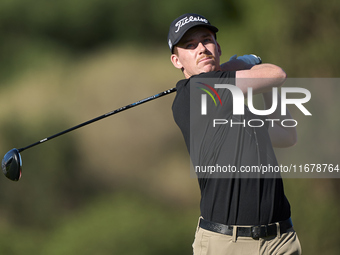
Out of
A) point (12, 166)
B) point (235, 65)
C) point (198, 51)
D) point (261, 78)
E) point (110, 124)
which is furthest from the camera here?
point (110, 124)

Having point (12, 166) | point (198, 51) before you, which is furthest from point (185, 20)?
point (12, 166)

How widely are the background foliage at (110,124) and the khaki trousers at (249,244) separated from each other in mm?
1391

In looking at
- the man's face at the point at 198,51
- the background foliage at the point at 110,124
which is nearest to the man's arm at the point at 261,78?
the man's face at the point at 198,51

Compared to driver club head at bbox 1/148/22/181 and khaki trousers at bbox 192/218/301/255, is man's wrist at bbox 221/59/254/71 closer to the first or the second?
khaki trousers at bbox 192/218/301/255

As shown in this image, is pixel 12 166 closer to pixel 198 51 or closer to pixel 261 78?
pixel 198 51

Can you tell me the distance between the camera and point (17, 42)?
121 inches

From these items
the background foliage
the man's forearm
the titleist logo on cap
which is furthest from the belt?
the background foliage

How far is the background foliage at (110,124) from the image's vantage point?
3059 mm

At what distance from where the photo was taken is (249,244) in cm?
167

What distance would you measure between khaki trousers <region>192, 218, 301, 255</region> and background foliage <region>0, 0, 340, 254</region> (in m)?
1.39

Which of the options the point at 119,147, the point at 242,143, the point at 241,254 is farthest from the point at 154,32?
the point at 241,254

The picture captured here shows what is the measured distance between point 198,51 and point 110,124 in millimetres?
1367

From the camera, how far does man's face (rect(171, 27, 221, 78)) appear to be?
6.13 feet

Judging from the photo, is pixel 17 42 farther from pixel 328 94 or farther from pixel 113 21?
pixel 328 94
